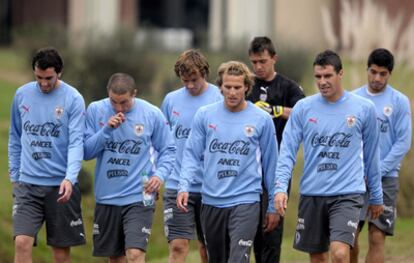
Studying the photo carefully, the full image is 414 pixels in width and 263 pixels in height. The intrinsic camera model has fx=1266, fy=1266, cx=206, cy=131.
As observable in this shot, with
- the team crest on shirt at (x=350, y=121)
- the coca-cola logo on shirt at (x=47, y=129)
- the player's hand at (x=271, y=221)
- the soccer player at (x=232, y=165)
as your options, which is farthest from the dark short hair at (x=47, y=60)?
the team crest on shirt at (x=350, y=121)

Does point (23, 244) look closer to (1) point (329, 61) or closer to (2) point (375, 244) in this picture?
(1) point (329, 61)

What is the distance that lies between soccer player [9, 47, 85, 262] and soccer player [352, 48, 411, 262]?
9.73ft

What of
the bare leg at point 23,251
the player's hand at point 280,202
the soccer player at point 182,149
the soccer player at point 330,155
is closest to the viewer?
the player's hand at point 280,202

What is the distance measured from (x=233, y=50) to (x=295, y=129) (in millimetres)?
23397

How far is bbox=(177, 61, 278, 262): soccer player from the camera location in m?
10.7

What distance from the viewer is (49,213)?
11578 millimetres

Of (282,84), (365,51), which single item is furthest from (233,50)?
(282,84)

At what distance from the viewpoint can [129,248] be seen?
1122 cm

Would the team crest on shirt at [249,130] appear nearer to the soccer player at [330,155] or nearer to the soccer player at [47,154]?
the soccer player at [330,155]

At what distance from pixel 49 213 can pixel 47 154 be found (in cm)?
55

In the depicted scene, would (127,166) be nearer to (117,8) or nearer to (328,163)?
(328,163)

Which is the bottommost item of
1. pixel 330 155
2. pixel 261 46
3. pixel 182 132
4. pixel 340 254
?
pixel 340 254

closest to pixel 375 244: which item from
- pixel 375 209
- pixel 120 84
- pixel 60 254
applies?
pixel 375 209

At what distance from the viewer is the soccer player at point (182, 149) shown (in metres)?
12.1
